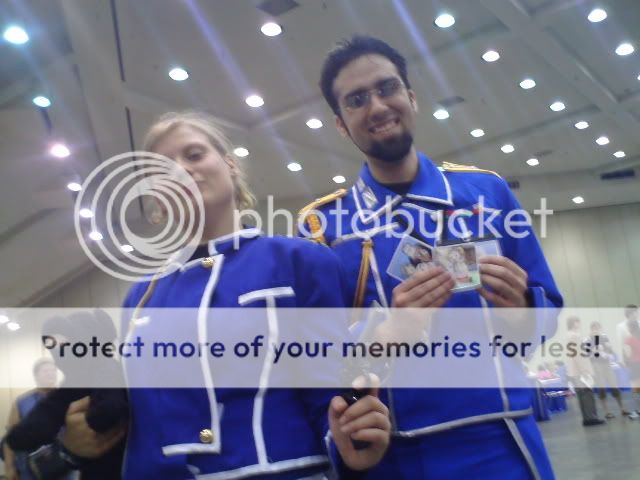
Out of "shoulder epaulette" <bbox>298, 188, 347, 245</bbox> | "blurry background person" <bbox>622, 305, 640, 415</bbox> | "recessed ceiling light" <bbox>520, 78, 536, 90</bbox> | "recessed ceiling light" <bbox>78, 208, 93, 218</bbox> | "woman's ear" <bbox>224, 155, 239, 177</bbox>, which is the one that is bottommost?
"blurry background person" <bbox>622, 305, 640, 415</bbox>

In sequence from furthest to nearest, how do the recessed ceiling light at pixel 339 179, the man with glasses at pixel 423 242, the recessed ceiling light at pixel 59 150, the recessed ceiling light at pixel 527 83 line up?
the recessed ceiling light at pixel 339 179, the recessed ceiling light at pixel 527 83, the recessed ceiling light at pixel 59 150, the man with glasses at pixel 423 242

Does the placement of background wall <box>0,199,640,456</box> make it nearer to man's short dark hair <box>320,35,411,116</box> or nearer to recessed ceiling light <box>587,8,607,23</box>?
recessed ceiling light <box>587,8,607,23</box>

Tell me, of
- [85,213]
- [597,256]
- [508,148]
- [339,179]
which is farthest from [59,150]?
[597,256]

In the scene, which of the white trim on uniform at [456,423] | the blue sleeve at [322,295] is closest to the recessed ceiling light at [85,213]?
the blue sleeve at [322,295]

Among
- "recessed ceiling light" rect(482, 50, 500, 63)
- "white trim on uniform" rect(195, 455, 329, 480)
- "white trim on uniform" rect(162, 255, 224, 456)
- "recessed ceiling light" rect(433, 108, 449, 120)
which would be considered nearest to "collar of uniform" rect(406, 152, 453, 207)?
"white trim on uniform" rect(162, 255, 224, 456)

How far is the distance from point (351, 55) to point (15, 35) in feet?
21.3

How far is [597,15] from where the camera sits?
8.37 m

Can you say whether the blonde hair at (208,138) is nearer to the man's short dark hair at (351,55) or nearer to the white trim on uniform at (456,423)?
the man's short dark hair at (351,55)

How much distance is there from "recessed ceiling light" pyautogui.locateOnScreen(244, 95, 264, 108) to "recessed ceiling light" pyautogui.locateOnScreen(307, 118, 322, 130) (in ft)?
4.05

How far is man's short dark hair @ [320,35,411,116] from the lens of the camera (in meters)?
1.80

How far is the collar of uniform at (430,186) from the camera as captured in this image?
164 cm

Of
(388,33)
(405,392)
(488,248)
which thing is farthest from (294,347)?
(388,33)

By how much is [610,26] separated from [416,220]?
893cm

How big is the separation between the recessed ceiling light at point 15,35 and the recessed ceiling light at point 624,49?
8840 millimetres
